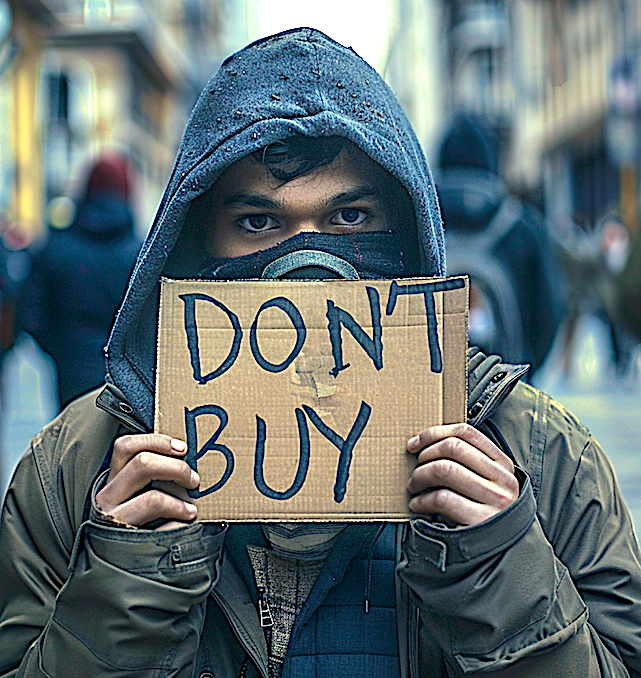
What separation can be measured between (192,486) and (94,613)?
21cm

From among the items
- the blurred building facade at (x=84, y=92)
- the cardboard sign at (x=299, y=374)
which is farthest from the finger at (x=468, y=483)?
the blurred building facade at (x=84, y=92)

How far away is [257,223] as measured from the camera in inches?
75.1

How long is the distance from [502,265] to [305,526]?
11.4 feet

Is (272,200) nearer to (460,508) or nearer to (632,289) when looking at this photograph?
(460,508)

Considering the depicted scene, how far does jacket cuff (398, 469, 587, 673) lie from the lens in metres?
1.52

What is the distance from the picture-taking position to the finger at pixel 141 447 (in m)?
1.58

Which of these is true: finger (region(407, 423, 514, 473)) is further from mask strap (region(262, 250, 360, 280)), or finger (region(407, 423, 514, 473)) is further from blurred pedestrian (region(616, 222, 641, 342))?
blurred pedestrian (region(616, 222, 641, 342))

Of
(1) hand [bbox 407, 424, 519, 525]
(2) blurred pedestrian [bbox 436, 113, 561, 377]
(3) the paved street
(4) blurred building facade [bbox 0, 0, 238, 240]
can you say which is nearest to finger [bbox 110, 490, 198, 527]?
(1) hand [bbox 407, 424, 519, 525]

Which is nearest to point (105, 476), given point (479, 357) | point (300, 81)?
point (479, 357)

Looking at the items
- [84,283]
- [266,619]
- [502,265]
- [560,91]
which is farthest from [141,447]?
[560,91]

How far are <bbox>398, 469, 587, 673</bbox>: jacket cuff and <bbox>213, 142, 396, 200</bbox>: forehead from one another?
634mm

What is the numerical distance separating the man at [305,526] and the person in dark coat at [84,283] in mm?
3209

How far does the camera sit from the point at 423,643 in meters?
1.67

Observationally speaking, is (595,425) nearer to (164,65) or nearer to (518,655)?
(518,655)
